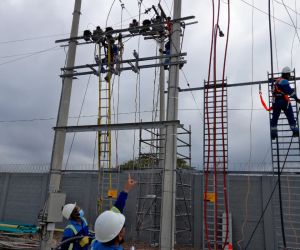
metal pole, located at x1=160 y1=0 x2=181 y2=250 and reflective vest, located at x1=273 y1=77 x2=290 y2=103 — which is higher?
reflective vest, located at x1=273 y1=77 x2=290 y2=103

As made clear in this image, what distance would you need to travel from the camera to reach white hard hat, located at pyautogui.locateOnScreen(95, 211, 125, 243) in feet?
9.69

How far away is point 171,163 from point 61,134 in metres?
3.35

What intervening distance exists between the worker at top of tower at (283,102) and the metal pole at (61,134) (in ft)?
18.3

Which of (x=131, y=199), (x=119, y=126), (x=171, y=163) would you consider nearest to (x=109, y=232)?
Result: (x=171, y=163)

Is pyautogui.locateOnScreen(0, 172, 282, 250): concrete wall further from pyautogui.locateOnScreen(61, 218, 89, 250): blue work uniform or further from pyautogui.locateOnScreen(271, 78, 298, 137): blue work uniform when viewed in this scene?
pyautogui.locateOnScreen(61, 218, 89, 250): blue work uniform

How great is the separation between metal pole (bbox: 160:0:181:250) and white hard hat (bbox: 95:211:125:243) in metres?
3.57

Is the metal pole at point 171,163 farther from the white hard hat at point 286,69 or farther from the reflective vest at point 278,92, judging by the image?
the white hard hat at point 286,69

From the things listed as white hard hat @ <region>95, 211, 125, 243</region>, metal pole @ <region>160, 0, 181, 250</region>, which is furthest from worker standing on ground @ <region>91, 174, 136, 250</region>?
metal pole @ <region>160, 0, 181, 250</region>

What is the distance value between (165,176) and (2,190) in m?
14.2

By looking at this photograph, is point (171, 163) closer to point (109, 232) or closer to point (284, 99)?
point (284, 99)

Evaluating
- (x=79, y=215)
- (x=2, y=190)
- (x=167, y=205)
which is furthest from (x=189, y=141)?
(x=2, y=190)

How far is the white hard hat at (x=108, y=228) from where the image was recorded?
2.95 metres

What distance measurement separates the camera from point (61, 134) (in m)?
8.28

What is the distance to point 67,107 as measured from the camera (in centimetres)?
852
